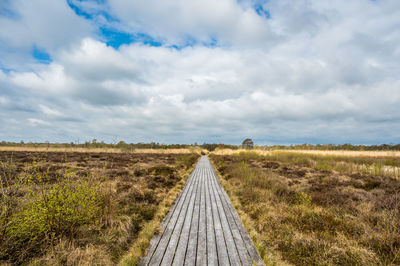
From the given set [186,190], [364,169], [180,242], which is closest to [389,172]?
[364,169]

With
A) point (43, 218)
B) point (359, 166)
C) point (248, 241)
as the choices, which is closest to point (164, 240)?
point (248, 241)

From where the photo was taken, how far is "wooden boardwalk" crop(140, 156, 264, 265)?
3615 mm

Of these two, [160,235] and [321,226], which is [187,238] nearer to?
[160,235]

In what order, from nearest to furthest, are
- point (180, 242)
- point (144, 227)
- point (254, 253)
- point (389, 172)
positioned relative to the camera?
point (254, 253)
point (180, 242)
point (144, 227)
point (389, 172)

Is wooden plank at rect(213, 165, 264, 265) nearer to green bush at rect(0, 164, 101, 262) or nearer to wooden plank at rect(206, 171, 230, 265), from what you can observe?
wooden plank at rect(206, 171, 230, 265)

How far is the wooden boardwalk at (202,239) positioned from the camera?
362 cm

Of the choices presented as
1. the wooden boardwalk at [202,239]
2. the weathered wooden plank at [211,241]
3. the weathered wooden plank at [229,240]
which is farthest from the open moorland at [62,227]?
the weathered wooden plank at [229,240]

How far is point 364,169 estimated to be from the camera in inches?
592

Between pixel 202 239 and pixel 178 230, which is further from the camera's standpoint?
pixel 178 230

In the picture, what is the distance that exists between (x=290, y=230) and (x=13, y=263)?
6.27 meters

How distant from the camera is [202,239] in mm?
4422

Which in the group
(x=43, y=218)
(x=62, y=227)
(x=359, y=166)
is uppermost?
(x=43, y=218)

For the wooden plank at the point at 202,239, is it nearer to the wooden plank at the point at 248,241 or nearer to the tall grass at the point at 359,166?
the wooden plank at the point at 248,241

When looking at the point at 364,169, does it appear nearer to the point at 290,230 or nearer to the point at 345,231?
the point at 345,231
